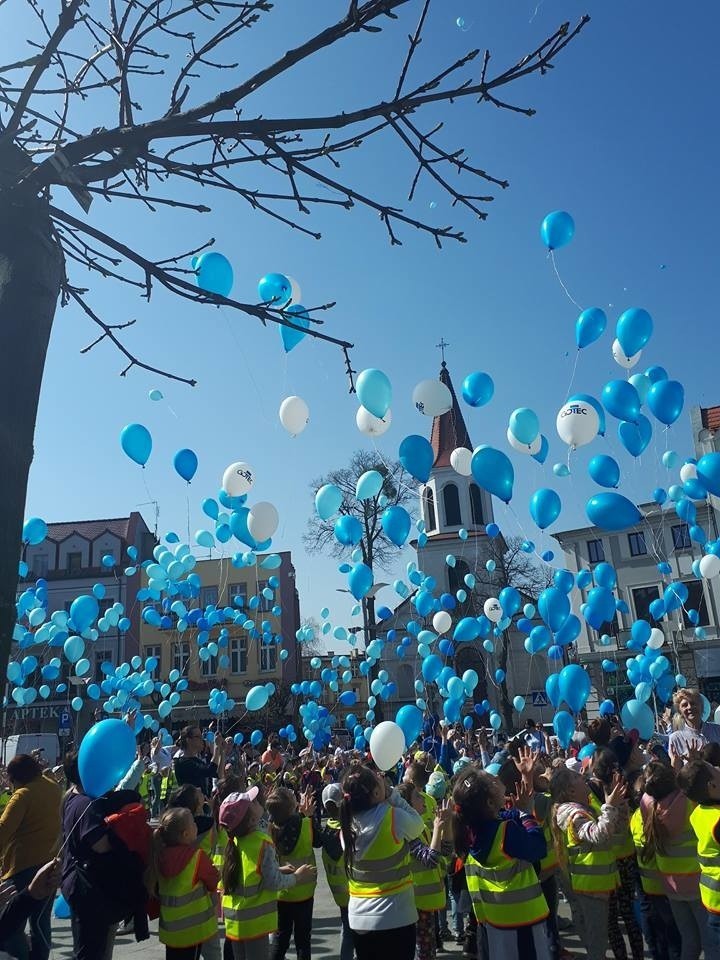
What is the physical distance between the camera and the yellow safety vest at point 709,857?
14.4 ft

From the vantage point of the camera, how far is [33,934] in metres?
5.25

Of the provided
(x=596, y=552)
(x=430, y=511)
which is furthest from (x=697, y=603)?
(x=430, y=511)

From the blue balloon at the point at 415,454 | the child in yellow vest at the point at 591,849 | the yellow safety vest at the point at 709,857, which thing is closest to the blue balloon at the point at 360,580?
the blue balloon at the point at 415,454

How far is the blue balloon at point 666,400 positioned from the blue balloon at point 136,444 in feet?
23.4

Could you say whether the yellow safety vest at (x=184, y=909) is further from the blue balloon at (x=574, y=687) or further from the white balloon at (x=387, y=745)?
the blue balloon at (x=574, y=687)

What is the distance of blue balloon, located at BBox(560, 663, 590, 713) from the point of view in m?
10.3

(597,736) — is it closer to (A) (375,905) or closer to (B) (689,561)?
(A) (375,905)

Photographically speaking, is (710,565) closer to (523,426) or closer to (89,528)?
(523,426)

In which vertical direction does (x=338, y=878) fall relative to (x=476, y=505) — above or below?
below

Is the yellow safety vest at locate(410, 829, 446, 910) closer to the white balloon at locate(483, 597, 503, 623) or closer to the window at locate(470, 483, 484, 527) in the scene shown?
the white balloon at locate(483, 597, 503, 623)

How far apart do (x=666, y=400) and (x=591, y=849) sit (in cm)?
737

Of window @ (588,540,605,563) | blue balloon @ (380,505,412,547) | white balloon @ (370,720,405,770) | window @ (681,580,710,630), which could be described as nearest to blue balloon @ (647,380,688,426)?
blue balloon @ (380,505,412,547)

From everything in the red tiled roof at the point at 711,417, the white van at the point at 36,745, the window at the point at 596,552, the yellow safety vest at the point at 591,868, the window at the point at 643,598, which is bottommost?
the white van at the point at 36,745

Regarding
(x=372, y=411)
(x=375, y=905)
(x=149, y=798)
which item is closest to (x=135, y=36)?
(x=375, y=905)
